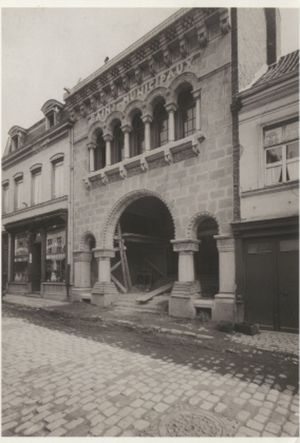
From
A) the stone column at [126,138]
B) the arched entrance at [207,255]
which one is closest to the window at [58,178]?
the stone column at [126,138]

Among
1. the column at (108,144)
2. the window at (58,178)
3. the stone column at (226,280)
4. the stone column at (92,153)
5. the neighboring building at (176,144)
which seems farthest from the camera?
the window at (58,178)

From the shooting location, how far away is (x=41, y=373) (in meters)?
4.85

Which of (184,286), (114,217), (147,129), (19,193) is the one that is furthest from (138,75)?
(19,193)

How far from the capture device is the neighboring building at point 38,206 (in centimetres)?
1398

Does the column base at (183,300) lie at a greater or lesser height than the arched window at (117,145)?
lesser

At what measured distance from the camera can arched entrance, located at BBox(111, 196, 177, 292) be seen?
46.8ft

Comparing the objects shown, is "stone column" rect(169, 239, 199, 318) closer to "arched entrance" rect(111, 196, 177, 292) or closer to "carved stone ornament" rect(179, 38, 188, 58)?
"arched entrance" rect(111, 196, 177, 292)

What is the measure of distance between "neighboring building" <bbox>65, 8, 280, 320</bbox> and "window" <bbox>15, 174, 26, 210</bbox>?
526cm

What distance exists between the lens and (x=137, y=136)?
38.7ft

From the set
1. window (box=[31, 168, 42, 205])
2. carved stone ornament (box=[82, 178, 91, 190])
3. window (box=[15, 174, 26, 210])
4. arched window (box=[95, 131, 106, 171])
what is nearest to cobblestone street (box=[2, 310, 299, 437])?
carved stone ornament (box=[82, 178, 91, 190])

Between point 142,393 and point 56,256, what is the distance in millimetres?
11079

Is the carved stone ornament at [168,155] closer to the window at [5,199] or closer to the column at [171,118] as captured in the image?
the column at [171,118]

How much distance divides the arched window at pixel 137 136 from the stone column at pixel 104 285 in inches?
164

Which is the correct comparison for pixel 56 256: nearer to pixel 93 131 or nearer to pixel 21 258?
pixel 21 258
